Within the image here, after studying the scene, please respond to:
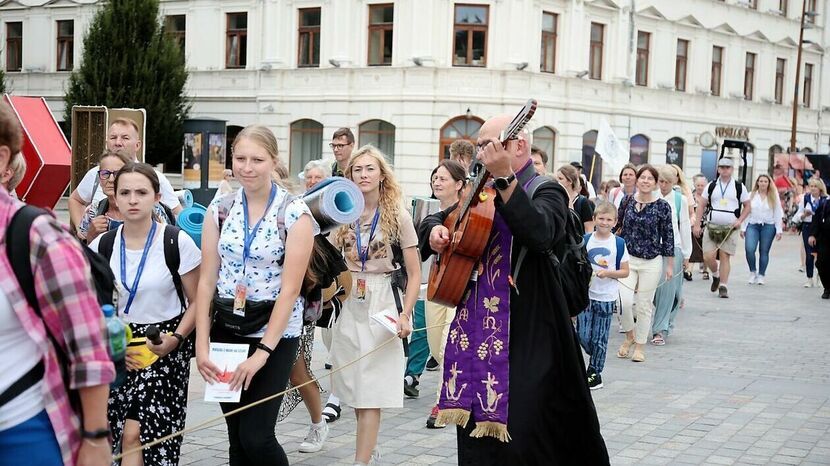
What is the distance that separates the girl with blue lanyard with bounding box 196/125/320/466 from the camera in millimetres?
4766

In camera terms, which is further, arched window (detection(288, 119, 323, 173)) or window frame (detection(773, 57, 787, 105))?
window frame (detection(773, 57, 787, 105))

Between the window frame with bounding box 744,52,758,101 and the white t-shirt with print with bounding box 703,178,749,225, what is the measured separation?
94.6ft

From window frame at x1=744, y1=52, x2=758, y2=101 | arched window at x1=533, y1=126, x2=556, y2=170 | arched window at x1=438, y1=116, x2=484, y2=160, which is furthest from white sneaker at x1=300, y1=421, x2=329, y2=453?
window frame at x1=744, y1=52, x2=758, y2=101

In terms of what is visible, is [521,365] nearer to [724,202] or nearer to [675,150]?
[724,202]

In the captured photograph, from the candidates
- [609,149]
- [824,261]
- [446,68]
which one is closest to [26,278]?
[824,261]

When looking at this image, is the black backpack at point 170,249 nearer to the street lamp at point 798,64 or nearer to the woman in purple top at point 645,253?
the woman in purple top at point 645,253

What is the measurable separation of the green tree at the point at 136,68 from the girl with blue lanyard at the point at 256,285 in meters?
31.6

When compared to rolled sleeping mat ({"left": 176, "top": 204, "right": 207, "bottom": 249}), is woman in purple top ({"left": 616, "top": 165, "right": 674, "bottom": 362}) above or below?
below

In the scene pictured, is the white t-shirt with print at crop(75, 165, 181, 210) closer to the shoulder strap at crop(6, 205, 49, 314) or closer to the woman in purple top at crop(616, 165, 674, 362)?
the shoulder strap at crop(6, 205, 49, 314)

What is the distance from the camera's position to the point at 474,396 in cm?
473

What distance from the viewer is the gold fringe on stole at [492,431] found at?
465 centimetres

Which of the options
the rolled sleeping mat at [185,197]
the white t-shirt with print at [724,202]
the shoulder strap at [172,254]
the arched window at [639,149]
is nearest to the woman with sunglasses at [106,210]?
the rolled sleeping mat at [185,197]

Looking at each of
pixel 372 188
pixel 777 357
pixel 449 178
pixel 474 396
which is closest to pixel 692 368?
pixel 777 357

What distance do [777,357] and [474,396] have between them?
7.03 meters
